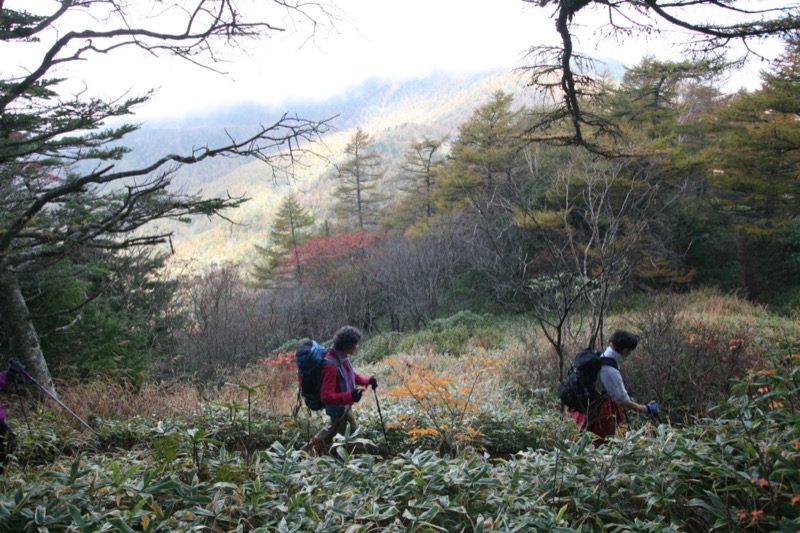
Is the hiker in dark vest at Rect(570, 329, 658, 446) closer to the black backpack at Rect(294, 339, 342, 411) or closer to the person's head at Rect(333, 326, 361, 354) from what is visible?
the person's head at Rect(333, 326, 361, 354)

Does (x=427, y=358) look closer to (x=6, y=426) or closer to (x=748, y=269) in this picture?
(x=6, y=426)

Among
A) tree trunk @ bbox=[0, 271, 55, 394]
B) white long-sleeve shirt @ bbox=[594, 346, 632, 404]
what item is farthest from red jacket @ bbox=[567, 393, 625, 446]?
tree trunk @ bbox=[0, 271, 55, 394]

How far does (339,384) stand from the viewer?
13.9 ft

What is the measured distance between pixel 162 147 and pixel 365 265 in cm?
20082

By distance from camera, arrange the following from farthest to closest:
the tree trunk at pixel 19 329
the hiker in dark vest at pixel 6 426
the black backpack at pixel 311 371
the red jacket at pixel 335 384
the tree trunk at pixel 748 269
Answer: the tree trunk at pixel 748 269 < the tree trunk at pixel 19 329 < the black backpack at pixel 311 371 < the hiker in dark vest at pixel 6 426 < the red jacket at pixel 335 384

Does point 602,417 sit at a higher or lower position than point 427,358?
higher

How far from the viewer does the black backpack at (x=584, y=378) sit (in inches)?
155

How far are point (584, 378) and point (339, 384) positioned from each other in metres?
2.14

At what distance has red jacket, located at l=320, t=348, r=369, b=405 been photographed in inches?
159

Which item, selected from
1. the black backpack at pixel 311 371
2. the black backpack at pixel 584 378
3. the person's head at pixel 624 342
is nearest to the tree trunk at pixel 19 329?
the black backpack at pixel 311 371

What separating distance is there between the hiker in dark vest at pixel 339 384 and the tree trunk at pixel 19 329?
473 cm

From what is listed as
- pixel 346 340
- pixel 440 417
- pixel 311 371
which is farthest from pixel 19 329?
pixel 440 417

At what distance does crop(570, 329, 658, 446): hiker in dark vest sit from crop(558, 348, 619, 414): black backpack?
0.04 meters

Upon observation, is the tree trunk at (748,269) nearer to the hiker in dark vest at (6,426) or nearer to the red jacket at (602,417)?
the red jacket at (602,417)
